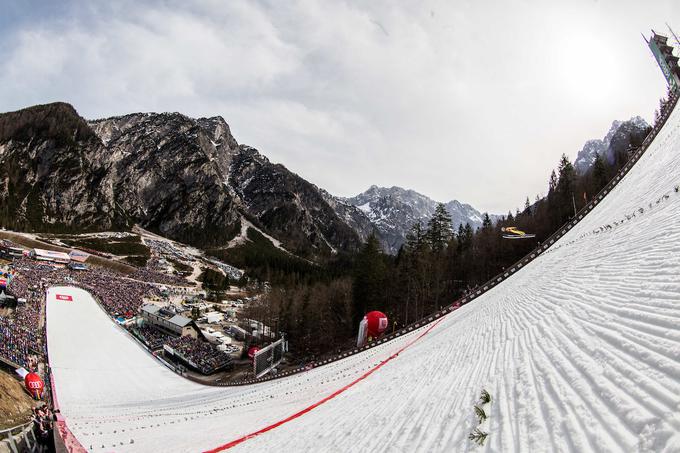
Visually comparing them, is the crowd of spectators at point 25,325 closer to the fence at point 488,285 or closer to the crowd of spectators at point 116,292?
the crowd of spectators at point 116,292

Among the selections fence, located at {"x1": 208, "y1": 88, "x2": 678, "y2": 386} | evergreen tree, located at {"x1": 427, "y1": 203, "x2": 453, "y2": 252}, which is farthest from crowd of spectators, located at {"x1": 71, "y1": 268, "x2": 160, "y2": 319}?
evergreen tree, located at {"x1": 427, "y1": 203, "x2": 453, "y2": 252}

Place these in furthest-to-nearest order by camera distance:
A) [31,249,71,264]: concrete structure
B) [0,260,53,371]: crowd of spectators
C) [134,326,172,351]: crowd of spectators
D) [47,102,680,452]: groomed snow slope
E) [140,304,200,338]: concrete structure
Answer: [31,249,71,264]: concrete structure → [140,304,200,338]: concrete structure → [134,326,172,351]: crowd of spectators → [0,260,53,371]: crowd of spectators → [47,102,680,452]: groomed snow slope

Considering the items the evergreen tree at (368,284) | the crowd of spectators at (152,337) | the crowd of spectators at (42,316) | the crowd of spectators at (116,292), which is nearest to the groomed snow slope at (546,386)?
the crowd of spectators at (42,316)

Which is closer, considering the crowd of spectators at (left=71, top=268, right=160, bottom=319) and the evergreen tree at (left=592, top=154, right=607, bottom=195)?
the evergreen tree at (left=592, top=154, right=607, bottom=195)

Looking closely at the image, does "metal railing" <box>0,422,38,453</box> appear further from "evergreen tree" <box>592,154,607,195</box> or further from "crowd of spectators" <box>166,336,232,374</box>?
"evergreen tree" <box>592,154,607,195</box>

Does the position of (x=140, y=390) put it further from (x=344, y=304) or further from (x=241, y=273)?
(x=241, y=273)

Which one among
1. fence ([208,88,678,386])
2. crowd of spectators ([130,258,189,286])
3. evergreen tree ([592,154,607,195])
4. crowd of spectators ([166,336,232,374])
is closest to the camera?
fence ([208,88,678,386])

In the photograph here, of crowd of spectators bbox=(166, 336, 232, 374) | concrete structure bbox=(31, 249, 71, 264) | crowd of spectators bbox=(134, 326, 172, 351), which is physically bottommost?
crowd of spectators bbox=(166, 336, 232, 374)

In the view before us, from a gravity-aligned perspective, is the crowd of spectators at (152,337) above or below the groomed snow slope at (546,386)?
below

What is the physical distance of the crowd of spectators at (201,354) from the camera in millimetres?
44375

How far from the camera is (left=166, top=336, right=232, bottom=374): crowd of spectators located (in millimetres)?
44375

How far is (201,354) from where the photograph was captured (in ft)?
154

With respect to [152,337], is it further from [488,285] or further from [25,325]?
[488,285]

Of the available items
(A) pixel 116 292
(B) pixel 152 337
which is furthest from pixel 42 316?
(A) pixel 116 292
